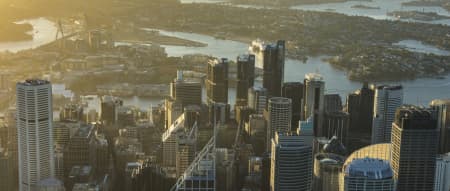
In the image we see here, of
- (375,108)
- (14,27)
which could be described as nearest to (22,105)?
(375,108)

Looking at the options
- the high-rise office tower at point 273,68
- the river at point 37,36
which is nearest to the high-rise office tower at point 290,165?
the high-rise office tower at point 273,68

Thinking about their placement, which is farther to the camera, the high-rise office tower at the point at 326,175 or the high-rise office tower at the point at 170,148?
the high-rise office tower at the point at 170,148

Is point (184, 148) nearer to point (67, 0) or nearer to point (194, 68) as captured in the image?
point (194, 68)

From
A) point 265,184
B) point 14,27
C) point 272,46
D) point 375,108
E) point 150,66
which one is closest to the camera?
point 265,184

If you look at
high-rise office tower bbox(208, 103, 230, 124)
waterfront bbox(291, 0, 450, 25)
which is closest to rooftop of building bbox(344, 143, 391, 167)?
high-rise office tower bbox(208, 103, 230, 124)

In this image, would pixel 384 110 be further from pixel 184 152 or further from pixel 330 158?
pixel 184 152

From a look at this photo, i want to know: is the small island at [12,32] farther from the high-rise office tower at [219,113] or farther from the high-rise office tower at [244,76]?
the high-rise office tower at [219,113]

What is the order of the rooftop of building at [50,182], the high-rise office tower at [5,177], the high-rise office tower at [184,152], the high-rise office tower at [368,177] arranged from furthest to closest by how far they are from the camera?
1. the high-rise office tower at [5,177]
2. the high-rise office tower at [184,152]
3. the rooftop of building at [50,182]
4. the high-rise office tower at [368,177]
